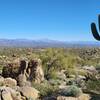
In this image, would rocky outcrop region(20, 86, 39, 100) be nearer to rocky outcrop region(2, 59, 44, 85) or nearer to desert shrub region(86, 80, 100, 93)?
rocky outcrop region(2, 59, 44, 85)

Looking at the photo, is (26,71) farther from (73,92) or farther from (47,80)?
(73,92)

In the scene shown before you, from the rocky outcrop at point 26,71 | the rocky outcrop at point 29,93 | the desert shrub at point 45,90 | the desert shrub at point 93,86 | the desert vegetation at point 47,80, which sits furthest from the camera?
the rocky outcrop at point 26,71

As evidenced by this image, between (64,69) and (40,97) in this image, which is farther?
(64,69)

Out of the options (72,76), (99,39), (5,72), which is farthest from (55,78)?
(99,39)

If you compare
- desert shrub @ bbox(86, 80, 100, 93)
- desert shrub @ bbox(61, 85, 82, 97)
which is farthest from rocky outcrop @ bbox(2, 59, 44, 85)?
desert shrub @ bbox(61, 85, 82, 97)

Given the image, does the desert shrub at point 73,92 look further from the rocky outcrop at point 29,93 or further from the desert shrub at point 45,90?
the rocky outcrop at point 29,93

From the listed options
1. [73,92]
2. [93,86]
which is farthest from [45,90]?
[93,86]

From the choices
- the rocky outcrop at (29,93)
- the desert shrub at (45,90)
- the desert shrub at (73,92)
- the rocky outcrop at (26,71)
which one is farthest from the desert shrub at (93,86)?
the rocky outcrop at (29,93)

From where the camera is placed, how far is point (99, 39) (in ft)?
55.5

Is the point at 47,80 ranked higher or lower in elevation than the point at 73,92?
lower

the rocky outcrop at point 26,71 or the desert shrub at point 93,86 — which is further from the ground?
the rocky outcrop at point 26,71

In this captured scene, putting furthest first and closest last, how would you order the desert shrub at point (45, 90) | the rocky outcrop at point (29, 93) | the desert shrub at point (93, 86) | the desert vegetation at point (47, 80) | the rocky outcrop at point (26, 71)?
the rocky outcrop at point (26, 71) < the desert shrub at point (93, 86) < the desert shrub at point (45, 90) < the desert vegetation at point (47, 80) < the rocky outcrop at point (29, 93)

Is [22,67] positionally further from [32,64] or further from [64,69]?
[64,69]

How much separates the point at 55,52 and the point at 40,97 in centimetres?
1216
